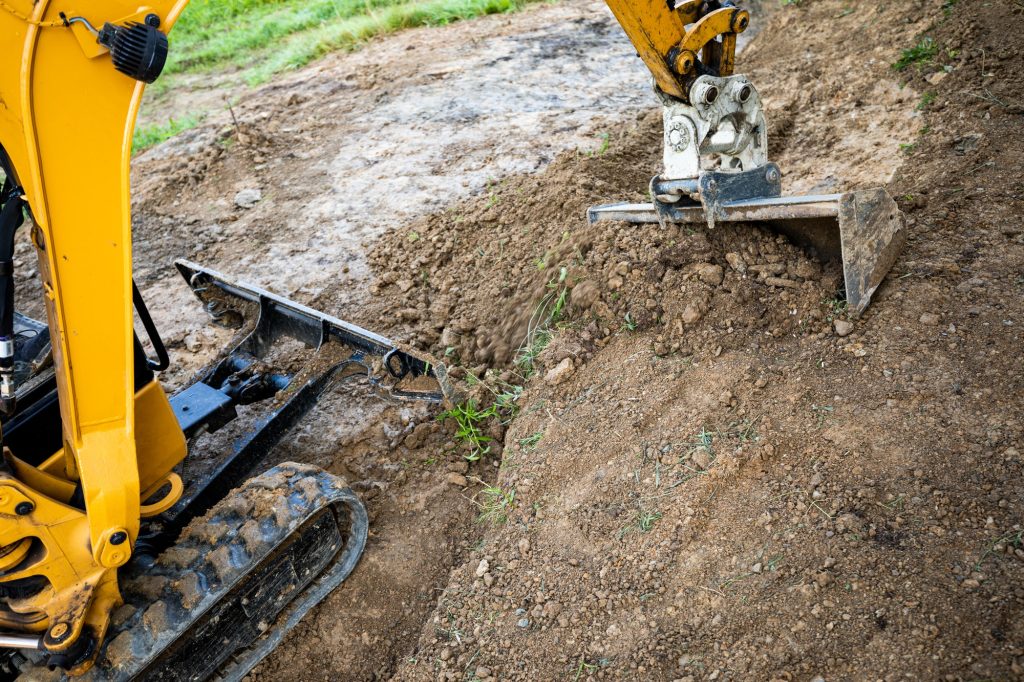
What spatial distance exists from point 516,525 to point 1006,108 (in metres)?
3.24

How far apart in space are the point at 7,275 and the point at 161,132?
712cm

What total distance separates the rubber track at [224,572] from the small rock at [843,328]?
6.71ft

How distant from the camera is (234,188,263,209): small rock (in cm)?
666

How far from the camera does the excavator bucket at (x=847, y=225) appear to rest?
3.14 metres

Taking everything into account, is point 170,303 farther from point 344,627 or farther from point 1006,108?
point 1006,108

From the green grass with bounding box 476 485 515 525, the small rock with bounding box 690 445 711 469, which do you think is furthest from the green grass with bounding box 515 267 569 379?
the small rock with bounding box 690 445 711 469

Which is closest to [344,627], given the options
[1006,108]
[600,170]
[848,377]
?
[848,377]

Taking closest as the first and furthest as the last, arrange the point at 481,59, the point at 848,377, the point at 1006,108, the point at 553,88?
the point at 848,377, the point at 1006,108, the point at 553,88, the point at 481,59

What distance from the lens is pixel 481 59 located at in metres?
8.02

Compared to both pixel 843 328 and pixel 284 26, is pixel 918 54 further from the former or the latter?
pixel 284 26

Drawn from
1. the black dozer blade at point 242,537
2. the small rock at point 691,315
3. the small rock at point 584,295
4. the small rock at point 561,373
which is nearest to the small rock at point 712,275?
the small rock at point 691,315

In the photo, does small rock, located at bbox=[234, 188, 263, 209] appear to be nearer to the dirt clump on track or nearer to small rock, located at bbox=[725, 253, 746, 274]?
the dirt clump on track

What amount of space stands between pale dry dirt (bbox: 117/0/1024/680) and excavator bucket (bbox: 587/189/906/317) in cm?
9

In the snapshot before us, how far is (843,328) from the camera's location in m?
3.24
